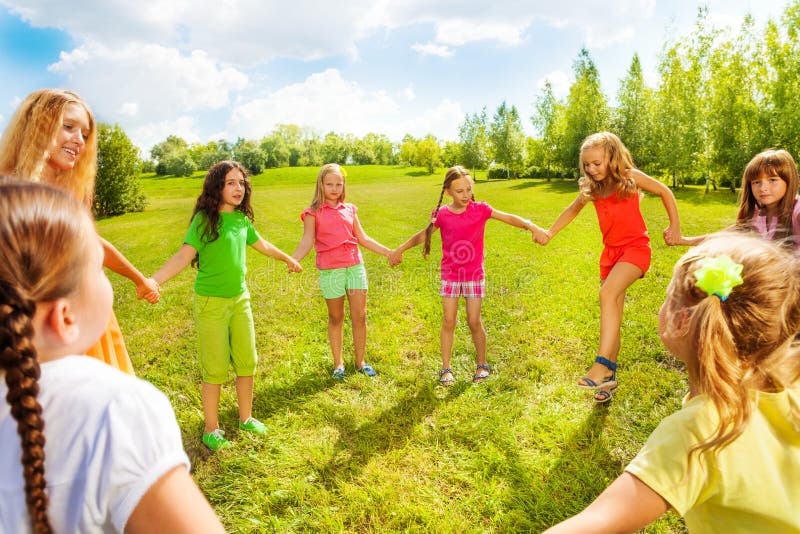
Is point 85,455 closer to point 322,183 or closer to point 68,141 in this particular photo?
point 68,141

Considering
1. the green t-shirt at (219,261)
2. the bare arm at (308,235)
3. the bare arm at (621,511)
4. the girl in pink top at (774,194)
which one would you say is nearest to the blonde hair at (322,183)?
the bare arm at (308,235)

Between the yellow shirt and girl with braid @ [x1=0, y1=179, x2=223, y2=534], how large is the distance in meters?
1.19

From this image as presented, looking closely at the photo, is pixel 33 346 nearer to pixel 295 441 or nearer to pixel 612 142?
pixel 295 441

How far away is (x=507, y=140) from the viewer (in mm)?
50469

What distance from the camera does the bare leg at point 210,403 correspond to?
378 centimetres

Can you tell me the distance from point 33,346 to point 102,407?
0.17 metres

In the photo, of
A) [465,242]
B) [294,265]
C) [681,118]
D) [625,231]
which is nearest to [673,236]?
[625,231]

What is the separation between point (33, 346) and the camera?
87 cm

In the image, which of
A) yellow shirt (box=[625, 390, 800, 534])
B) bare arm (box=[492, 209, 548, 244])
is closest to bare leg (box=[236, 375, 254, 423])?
bare arm (box=[492, 209, 548, 244])

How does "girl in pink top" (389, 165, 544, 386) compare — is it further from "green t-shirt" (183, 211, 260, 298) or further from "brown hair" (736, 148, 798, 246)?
"brown hair" (736, 148, 798, 246)

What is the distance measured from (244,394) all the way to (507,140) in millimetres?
50564

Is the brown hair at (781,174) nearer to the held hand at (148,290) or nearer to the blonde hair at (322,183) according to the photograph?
the blonde hair at (322,183)

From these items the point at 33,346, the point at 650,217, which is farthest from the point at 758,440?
the point at 650,217

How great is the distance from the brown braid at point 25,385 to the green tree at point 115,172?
31.9 m
